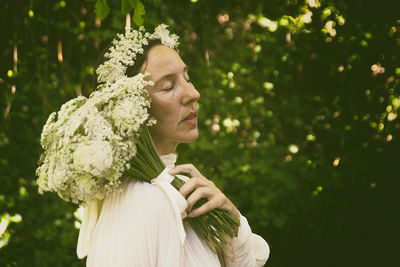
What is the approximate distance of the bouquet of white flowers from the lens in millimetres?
1513

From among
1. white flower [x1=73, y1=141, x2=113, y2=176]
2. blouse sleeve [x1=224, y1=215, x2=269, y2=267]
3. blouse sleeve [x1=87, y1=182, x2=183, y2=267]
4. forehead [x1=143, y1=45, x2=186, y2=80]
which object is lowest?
blouse sleeve [x1=224, y1=215, x2=269, y2=267]

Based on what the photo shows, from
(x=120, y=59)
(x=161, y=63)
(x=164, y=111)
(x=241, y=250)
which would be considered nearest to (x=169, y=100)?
(x=164, y=111)

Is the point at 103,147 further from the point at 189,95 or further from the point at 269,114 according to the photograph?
the point at 269,114

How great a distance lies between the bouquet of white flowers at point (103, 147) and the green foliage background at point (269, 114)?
1.83m

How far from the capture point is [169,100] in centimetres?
183

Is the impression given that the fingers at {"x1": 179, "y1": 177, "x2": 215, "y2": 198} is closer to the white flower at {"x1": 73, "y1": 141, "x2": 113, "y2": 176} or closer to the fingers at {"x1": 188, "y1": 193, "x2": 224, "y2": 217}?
the fingers at {"x1": 188, "y1": 193, "x2": 224, "y2": 217}

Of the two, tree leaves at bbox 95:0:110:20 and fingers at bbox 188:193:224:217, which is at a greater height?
tree leaves at bbox 95:0:110:20

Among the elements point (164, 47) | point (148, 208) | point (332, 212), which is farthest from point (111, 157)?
point (332, 212)

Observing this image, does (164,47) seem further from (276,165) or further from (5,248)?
(276,165)

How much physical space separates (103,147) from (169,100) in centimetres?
43

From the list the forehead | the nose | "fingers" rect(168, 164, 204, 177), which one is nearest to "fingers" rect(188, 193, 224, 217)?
"fingers" rect(168, 164, 204, 177)

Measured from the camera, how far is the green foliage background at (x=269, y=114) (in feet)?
10.6

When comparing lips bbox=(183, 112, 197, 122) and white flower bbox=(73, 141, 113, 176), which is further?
lips bbox=(183, 112, 197, 122)

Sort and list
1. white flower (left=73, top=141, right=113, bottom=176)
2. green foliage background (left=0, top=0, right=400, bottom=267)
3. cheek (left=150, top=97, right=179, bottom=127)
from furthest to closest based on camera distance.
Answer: green foliage background (left=0, top=0, right=400, bottom=267), cheek (left=150, top=97, right=179, bottom=127), white flower (left=73, top=141, right=113, bottom=176)
